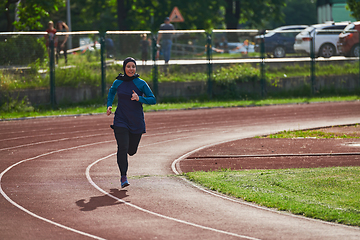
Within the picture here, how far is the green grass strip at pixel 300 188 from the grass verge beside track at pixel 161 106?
10.5 meters

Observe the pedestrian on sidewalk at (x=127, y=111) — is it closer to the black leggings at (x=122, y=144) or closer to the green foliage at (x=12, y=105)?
the black leggings at (x=122, y=144)

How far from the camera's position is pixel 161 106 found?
20.6 meters

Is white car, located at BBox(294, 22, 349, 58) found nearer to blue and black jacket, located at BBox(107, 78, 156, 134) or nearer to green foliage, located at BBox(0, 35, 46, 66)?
green foliage, located at BBox(0, 35, 46, 66)

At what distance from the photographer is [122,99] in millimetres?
8719

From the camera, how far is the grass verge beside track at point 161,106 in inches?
746

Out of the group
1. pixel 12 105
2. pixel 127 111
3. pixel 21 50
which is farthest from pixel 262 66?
pixel 127 111

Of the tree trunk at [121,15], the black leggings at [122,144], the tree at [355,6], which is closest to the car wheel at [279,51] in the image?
the tree at [355,6]

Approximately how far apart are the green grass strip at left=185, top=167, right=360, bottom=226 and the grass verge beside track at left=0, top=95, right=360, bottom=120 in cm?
1051

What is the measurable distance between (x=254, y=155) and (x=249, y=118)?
634cm

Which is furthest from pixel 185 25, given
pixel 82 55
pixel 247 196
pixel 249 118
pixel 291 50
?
pixel 247 196

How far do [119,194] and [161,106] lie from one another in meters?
12.5

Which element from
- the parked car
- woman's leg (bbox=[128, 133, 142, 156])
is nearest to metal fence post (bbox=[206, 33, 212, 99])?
the parked car

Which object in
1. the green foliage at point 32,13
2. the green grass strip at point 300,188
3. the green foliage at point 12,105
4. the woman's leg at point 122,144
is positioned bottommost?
the green grass strip at point 300,188

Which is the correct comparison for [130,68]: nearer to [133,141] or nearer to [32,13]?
[133,141]
